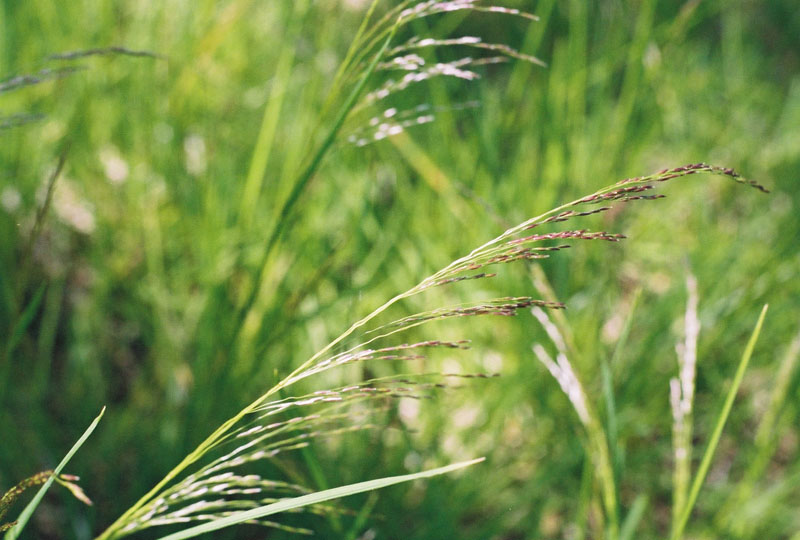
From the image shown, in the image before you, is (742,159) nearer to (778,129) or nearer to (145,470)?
(778,129)

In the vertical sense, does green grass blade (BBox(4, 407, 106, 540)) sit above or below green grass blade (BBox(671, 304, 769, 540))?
above

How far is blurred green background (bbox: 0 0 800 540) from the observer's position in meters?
1.06

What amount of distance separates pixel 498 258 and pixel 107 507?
2.57 ft

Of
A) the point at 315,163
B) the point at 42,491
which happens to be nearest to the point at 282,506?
the point at 42,491

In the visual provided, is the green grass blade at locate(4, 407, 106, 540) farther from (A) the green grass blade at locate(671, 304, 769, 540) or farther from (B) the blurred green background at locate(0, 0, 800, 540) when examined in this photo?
(A) the green grass blade at locate(671, 304, 769, 540)

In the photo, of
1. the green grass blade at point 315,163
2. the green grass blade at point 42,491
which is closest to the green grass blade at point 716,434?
the green grass blade at point 315,163

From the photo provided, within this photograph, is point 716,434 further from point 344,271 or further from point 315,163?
point 344,271

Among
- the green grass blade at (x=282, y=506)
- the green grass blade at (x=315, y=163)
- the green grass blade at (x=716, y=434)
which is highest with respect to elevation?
the green grass blade at (x=315, y=163)

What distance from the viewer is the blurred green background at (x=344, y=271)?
3.46 feet

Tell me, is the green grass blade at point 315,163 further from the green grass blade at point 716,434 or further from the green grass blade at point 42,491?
the green grass blade at point 716,434

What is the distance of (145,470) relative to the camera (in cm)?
99

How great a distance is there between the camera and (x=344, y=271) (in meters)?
1.35

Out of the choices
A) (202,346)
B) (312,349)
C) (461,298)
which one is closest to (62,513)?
(202,346)

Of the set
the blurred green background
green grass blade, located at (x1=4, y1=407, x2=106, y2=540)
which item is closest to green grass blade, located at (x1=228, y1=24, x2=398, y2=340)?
the blurred green background
